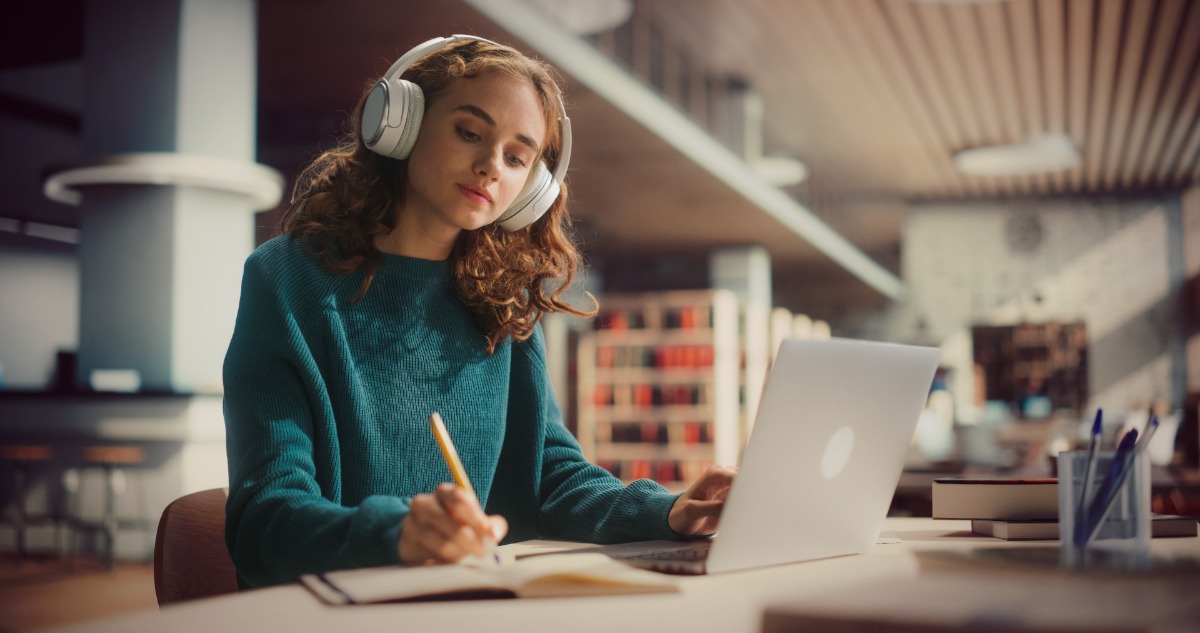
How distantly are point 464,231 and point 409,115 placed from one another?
0.19 m

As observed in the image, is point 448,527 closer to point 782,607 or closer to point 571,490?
point 782,607

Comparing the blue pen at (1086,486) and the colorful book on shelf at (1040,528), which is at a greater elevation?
the blue pen at (1086,486)

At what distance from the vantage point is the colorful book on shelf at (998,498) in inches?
51.2

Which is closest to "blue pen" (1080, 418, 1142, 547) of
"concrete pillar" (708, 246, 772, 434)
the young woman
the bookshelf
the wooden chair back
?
the young woman

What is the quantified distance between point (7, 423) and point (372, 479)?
17.1 ft

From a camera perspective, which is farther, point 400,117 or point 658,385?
point 658,385

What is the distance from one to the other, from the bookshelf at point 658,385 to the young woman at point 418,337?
24.9 ft

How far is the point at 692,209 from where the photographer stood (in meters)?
9.18

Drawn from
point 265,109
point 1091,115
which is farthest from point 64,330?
point 1091,115

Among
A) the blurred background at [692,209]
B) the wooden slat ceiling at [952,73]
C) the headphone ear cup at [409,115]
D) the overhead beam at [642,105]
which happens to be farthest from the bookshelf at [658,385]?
the headphone ear cup at [409,115]

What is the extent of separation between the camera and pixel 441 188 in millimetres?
1254

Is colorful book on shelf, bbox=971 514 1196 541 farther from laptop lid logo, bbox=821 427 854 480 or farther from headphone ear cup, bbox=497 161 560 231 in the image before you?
headphone ear cup, bbox=497 161 560 231

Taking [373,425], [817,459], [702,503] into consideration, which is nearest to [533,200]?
[373,425]

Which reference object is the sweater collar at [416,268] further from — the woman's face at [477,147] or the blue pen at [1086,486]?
the blue pen at [1086,486]
